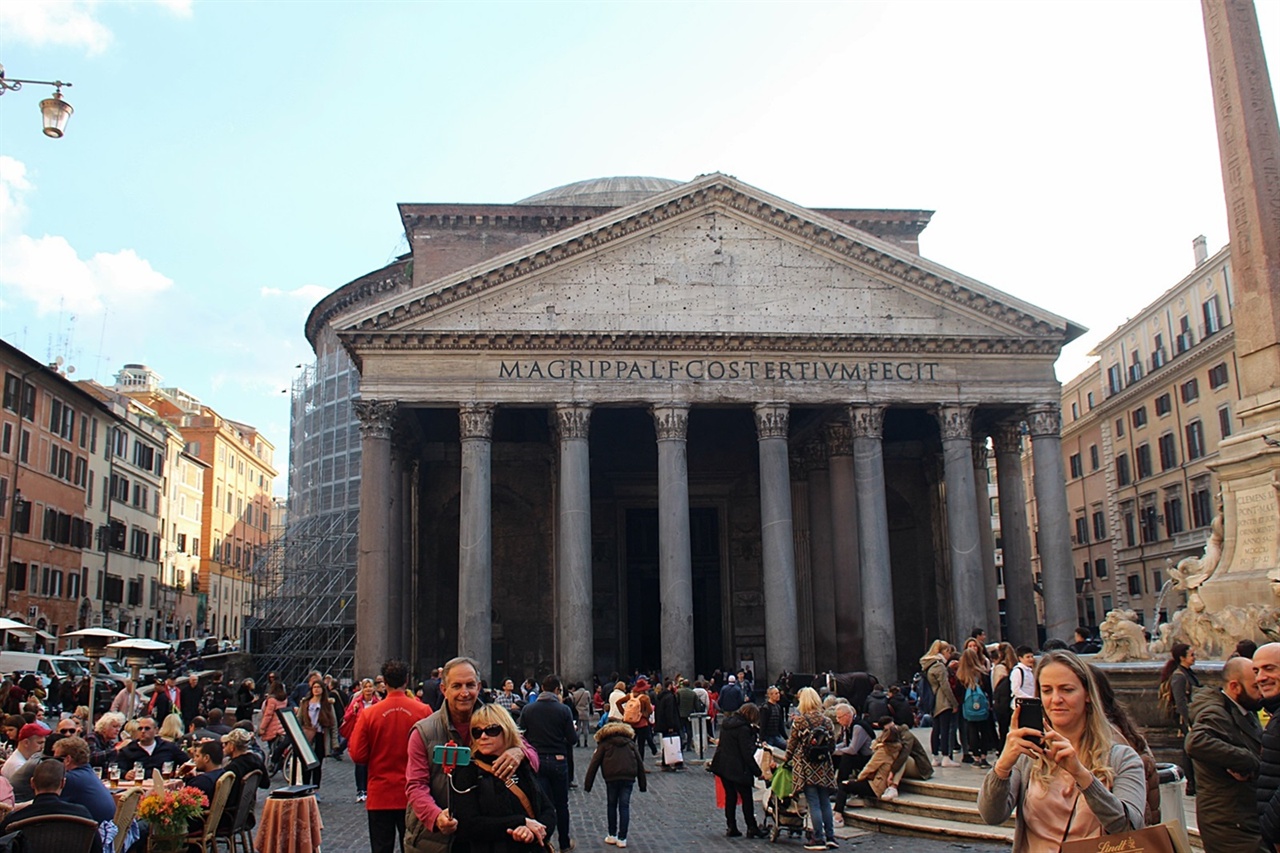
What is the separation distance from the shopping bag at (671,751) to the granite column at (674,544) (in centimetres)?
738

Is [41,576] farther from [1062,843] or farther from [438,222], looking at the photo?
[1062,843]

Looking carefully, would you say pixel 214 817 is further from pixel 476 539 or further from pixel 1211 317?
pixel 1211 317

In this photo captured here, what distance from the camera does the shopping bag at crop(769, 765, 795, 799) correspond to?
935 centimetres

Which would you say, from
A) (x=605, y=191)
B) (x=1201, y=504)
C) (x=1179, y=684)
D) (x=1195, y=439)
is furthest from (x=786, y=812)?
(x=605, y=191)

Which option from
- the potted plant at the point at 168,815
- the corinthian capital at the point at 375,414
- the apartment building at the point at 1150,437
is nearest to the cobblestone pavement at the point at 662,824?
the potted plant at the point at 168,815

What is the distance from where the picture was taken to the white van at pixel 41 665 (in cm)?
2150

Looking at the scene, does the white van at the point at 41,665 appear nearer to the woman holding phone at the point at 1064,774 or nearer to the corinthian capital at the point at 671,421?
Answer: the corinthian capital at the point at 671,421

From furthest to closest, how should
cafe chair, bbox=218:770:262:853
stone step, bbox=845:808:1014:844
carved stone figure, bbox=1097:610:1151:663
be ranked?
1. carved stone figure, bbox=1097:610:1151:663
2. stone step, bbox=845:808:1014:844
3. cafe chair, bbox=218:770:262:853

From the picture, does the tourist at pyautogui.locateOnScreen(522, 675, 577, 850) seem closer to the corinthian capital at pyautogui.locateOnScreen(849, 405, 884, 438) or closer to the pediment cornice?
the pediment cornice

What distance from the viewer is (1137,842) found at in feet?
9.24

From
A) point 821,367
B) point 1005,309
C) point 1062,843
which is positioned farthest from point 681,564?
point 1062,843

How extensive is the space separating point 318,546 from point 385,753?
29265 mm

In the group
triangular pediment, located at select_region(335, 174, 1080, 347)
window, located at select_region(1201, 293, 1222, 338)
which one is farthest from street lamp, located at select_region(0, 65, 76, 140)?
window, located at select_region(1201, 293, 1222, 338)

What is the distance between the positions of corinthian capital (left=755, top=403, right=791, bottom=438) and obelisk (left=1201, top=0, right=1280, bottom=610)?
14.2m
